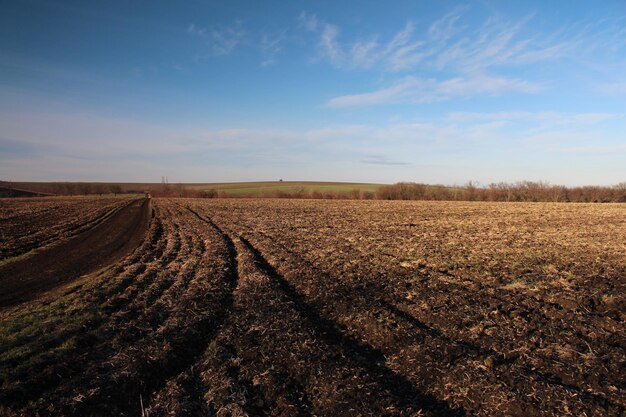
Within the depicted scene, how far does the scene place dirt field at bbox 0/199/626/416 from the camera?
17.0 feet

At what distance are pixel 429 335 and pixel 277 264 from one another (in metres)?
7.66

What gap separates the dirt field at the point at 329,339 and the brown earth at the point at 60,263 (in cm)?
101

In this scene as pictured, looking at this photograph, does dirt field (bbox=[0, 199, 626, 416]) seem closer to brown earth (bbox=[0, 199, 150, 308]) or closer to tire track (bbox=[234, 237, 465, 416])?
tire track (bbox=[234, 237, 465, 416])

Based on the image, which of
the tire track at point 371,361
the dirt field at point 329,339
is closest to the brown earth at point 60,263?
the dirt field at point 329,339

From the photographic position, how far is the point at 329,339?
7336 mm

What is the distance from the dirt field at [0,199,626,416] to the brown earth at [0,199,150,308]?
1010 mm

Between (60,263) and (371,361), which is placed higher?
(371,361)

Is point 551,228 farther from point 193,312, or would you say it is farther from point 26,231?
point 26,231

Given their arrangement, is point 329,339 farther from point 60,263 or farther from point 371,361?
point 60,263

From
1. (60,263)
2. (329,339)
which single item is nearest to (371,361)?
(329,339)

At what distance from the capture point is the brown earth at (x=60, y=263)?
11675 millimetres

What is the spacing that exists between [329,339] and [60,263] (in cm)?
1379

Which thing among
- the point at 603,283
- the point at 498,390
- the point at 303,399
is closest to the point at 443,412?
the point at 498,390

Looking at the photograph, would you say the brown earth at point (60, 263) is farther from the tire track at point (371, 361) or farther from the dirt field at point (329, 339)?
the tire track at point (371, 361)
